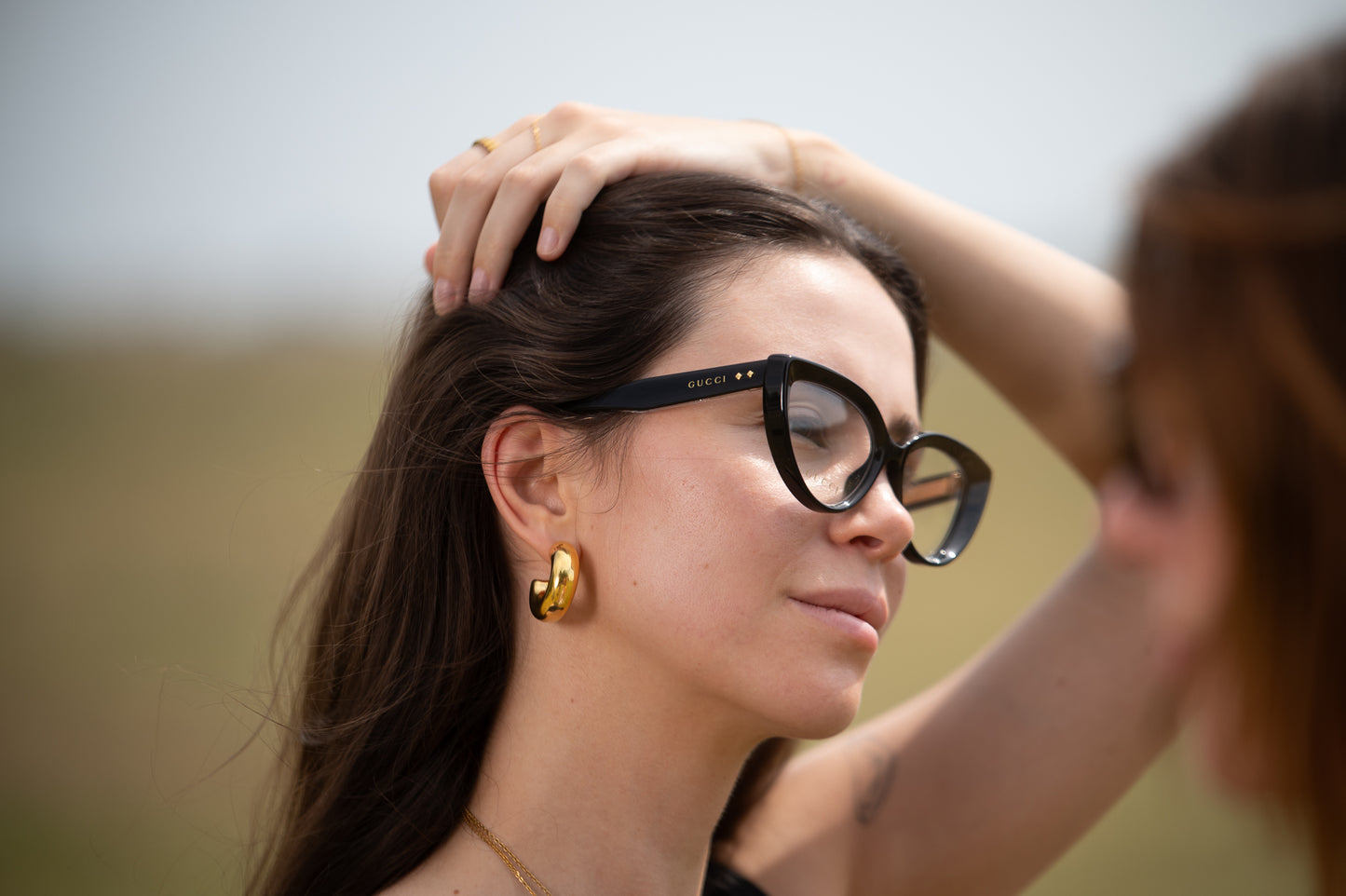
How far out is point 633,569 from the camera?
6.24ft

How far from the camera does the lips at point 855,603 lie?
1861 millimetres

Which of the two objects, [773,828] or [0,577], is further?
[0,577]

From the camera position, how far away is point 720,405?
1.89 meters

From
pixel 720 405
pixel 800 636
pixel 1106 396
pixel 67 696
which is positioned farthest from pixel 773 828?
pixel 67 696

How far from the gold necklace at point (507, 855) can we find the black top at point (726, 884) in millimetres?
532

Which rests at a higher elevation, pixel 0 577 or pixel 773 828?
pixel 773 828

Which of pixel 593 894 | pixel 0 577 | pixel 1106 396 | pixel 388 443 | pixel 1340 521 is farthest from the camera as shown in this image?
pixel 0 577

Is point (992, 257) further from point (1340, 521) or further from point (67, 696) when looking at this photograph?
point (67, 696)

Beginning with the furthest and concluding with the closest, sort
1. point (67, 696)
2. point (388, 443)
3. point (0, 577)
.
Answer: point (0, 577), point (67, 696), point (388, 443)

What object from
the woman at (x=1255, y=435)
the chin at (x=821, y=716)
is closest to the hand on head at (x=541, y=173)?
the chin at (x=821, y=716)

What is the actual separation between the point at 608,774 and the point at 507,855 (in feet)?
0.88

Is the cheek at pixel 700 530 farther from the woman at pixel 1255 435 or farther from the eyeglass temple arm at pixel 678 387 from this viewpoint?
the woman at pixel 1255 435

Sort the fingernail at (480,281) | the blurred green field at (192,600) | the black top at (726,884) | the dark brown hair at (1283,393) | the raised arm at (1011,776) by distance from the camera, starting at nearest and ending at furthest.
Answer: the dark brown hair at (1283,393) < the fingernail at (480,281) < the black top at (726,884) < the raised arm at (1011,776) < the blurred green field at (192,600)

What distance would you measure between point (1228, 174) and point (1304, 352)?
0.77 ft
